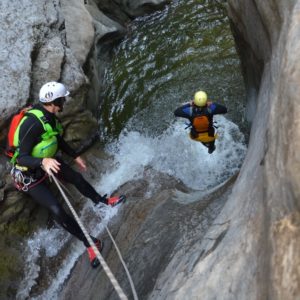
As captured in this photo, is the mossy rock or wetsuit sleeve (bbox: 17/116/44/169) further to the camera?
the mossy rock

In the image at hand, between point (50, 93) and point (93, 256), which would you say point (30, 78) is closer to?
point (50, 93)

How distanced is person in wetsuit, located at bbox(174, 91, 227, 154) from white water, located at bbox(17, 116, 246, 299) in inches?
53.1

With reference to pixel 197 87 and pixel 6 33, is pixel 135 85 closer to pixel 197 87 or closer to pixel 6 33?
pixel 197 87

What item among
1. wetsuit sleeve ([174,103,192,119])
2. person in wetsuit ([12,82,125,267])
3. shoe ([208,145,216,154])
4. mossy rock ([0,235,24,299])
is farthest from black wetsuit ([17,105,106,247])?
shoe ([208,145,216,154])

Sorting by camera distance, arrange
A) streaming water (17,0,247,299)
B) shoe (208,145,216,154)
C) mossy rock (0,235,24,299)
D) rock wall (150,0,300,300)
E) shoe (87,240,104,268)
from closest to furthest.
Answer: rock wall (150,0,300,300)
shoe (87,240,104,268)
mossy rock (0,235,24,299)
streaming water (17,0,247,299)
shoe (208,145,216,154)

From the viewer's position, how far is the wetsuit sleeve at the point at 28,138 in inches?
239

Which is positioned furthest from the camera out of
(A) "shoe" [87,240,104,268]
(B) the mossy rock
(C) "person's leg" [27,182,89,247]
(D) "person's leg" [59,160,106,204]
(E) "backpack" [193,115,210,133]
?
(E) "backpack" [193,115,210,133]

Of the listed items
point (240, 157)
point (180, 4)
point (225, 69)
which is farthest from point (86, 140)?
point (180, 4)

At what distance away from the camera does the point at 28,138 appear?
6129 millimetres

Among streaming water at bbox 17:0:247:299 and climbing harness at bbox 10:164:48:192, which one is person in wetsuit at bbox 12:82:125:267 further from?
streaming water at bbox 17:0:247:299

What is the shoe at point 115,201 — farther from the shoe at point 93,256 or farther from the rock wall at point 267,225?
the rock wall at point 267,225

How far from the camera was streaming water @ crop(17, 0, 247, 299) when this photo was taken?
27.2 feet

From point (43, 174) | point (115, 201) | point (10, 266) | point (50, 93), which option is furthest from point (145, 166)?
point (50, 93)

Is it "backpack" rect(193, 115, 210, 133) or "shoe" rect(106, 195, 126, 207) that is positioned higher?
"backpack" rect(193, 115, 210, 133)
